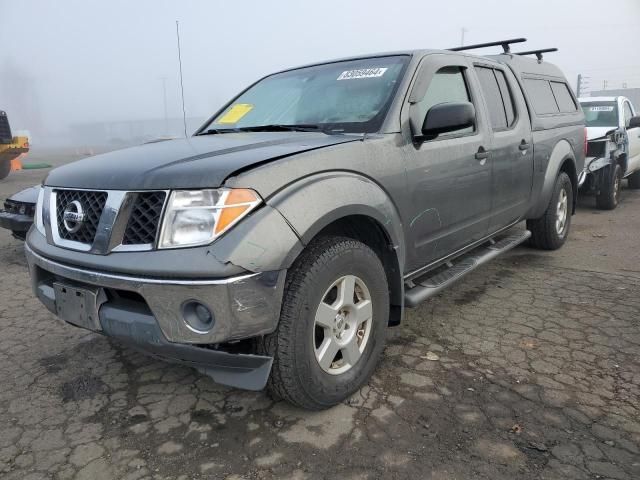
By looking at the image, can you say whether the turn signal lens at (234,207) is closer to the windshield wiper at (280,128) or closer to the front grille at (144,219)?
the front grille at (144,219)

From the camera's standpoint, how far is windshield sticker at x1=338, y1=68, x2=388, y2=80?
10.2ft

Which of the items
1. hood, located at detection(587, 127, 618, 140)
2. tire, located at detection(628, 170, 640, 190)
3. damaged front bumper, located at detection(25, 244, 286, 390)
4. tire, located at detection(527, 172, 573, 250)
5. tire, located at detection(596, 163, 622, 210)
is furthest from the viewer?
tire, located at detection(628, 170, 640, 190)

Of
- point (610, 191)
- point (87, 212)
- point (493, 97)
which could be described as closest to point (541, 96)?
point (493, 97)

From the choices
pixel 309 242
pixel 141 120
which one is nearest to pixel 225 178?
pixel 309 242

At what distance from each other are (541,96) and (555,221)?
1265 millimetres

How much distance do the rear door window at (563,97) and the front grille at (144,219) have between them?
15.1 ft

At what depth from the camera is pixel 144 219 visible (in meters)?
2.04

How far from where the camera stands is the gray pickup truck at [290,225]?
1.94m

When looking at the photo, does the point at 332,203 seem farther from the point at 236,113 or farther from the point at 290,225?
the point at 236,113

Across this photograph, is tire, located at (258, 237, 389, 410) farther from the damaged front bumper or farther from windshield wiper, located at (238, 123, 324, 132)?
windshield wiper, located at (238, 123, 324, 132)

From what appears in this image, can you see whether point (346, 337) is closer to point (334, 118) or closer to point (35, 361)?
point (334, 118)

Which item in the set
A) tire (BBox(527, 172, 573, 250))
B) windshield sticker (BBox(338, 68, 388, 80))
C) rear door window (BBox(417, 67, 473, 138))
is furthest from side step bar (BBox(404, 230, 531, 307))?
windshield sticker (BBox(338, 68, 388, 80))

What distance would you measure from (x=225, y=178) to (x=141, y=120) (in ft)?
240

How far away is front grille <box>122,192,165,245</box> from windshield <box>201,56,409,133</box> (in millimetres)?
1225
